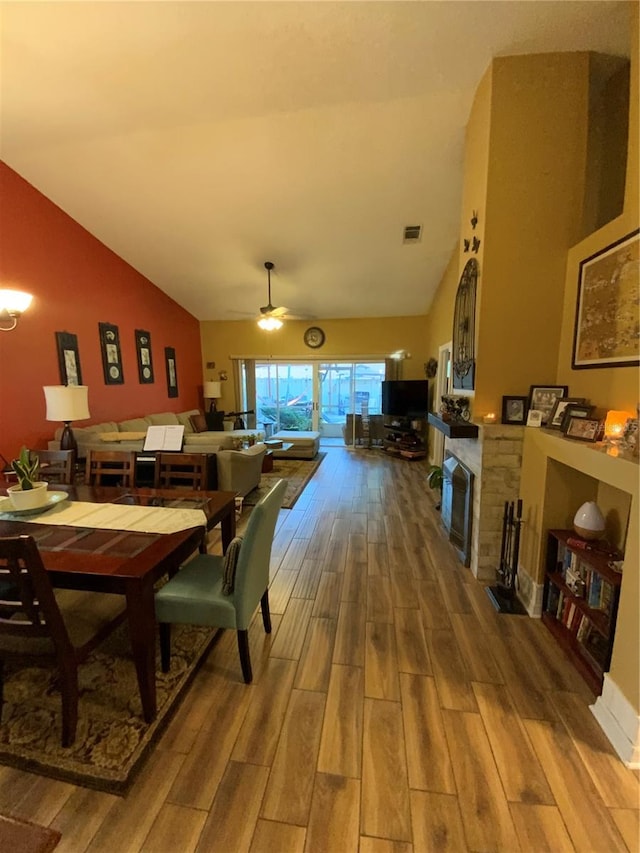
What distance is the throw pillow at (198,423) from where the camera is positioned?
279 inches

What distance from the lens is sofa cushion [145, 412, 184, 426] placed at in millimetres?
5972

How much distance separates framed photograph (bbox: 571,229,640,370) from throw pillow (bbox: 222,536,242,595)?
2173 mm

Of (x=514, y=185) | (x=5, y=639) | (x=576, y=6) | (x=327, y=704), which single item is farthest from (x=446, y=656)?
(x=576, y=6)

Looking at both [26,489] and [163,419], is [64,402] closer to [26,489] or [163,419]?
[26,489]

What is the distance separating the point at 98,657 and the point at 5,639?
1.88 feet

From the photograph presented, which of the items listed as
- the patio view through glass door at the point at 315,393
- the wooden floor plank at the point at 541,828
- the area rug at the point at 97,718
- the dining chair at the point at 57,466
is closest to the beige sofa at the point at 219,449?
the dining chair at the point at 57,466

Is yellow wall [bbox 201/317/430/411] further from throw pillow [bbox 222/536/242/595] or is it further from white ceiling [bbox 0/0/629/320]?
throw pillow [bbox 222/536/242/595]

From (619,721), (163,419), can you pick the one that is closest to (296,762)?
(619,721)

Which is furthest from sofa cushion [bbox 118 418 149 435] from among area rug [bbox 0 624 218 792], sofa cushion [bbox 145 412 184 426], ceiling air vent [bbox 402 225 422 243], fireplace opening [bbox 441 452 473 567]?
ceiling air vent [bbox 402 225 422 243]

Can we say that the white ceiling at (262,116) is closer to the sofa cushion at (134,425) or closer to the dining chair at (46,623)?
the sofa cushion at (134,425)

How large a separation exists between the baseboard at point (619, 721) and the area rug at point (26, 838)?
1.92 metres

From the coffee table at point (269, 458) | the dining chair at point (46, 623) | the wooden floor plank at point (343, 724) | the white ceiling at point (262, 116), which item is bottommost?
the wooden floor plank at point (343, 724)

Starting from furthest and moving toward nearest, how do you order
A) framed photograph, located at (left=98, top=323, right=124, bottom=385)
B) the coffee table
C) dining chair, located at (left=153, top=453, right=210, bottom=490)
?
the coffee table, framed photograph, located at (left=98, top=323, right=124, bottom=385), dining chair, located at (left=153, top=453, right=210, bottom=490)

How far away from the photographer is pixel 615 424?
1.84 meters
